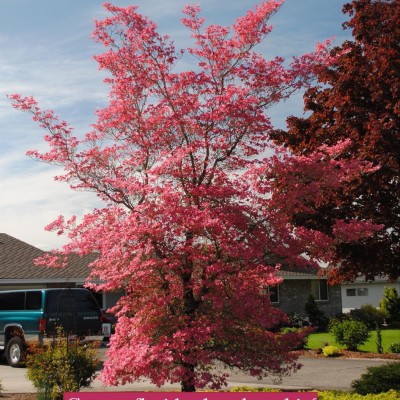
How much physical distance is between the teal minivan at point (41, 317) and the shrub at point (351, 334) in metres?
8.35

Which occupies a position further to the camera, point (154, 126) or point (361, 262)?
point (361, 262)

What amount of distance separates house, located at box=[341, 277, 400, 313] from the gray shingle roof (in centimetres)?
2308

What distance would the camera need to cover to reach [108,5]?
12055 mm

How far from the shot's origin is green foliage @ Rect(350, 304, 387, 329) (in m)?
34.3

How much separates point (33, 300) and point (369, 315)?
20727 mm

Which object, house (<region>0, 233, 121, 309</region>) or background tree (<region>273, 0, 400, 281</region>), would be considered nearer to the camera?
background tree (<region>273, 0, 400, 281</region>)

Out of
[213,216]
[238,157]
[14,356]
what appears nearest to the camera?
[213,216]

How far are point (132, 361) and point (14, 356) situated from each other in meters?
11.8

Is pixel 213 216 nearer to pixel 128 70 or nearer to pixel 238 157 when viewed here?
pixel 238 157

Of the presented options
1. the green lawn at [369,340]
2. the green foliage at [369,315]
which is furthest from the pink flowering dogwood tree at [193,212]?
the green foliage at [369,315]

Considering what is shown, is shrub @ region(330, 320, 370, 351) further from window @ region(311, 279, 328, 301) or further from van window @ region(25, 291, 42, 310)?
window @ region(311, 279, 328, 301)

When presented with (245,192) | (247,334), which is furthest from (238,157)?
(247,334)

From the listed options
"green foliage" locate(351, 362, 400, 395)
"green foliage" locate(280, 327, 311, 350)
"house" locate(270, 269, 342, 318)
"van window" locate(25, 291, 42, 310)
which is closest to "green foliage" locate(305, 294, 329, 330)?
"house" locate(270, 269, 342, 318)

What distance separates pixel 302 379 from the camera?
54.7ft
